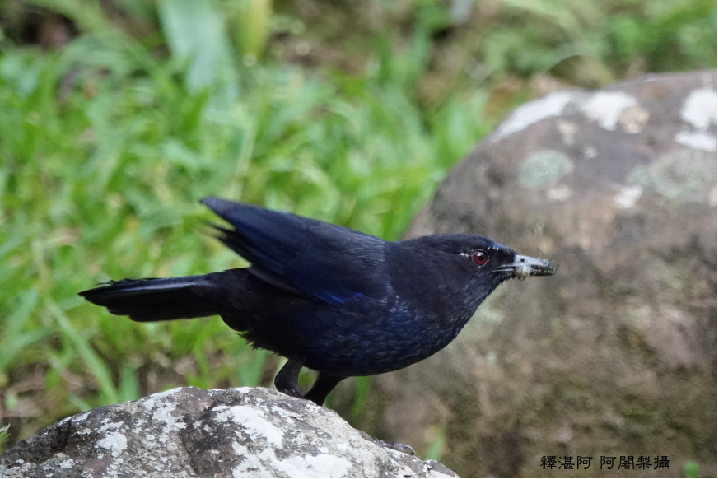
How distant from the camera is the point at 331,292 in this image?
2811 mm

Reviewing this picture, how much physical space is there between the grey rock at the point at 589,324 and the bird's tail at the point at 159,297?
3.67 ft

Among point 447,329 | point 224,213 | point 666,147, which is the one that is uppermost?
→ point 666,147

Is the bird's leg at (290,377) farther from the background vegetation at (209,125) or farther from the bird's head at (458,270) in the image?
the background vegetation at (209,125)

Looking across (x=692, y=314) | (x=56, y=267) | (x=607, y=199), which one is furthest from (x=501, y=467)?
(x=56, y=267)

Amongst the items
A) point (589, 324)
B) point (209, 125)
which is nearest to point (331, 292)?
point (589, 324)

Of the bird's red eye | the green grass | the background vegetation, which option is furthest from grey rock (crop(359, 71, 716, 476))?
the green grass

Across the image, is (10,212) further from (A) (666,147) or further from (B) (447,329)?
(A) (666,147)

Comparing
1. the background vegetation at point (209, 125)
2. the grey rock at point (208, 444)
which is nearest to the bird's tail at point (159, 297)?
the grey rock at point (208, 444)

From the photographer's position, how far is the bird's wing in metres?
2.82

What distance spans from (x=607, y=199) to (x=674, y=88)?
949 mm

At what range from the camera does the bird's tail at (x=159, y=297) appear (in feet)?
9.91

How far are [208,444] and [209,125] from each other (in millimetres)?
3547

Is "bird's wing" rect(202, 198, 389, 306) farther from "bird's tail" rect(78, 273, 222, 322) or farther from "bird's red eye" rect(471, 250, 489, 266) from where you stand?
"bird's red eye" rect(471, 250, 489, 266)

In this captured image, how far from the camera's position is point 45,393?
3.88 meters
